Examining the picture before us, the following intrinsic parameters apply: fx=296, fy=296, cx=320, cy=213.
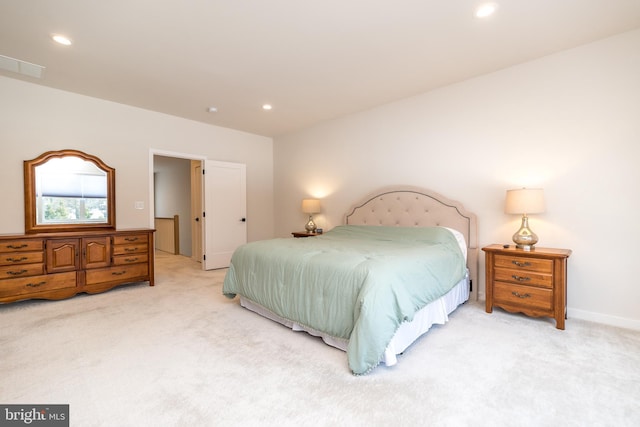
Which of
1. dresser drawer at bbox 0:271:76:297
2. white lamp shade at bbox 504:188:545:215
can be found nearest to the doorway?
dresser drawer at bbox 0:271:76:297

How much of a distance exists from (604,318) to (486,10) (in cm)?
289

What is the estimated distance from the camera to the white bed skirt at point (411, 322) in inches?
82.4

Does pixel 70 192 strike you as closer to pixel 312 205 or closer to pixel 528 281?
pixel 312 205

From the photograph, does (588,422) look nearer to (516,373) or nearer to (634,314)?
(516,373)

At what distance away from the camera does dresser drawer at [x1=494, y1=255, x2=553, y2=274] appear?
2671 mm

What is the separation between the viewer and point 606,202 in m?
2.71

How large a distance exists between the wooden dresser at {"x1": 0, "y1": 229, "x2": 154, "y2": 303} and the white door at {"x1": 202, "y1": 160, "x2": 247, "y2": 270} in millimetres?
1223

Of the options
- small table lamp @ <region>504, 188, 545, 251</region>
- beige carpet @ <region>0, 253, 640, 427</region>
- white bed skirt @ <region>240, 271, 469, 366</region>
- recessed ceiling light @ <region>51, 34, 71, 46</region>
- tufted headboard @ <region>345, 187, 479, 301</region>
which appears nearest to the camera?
beige carpet @ <region>0, 253, 640, 427</region>

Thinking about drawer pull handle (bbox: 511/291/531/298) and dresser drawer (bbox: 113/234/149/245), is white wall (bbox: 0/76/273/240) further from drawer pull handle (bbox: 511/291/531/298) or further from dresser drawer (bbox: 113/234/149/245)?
drawer pull handle (bbox: 511/291/531/298)

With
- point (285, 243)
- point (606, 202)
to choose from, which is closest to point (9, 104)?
point (285, 243)

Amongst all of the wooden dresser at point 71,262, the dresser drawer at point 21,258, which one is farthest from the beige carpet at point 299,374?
the dresser drawer at point 21,258

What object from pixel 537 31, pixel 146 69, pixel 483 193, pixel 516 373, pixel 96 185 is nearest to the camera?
pixel 516 373

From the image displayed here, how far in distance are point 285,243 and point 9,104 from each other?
364cm

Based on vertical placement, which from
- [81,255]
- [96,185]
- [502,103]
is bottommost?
[81,255]
